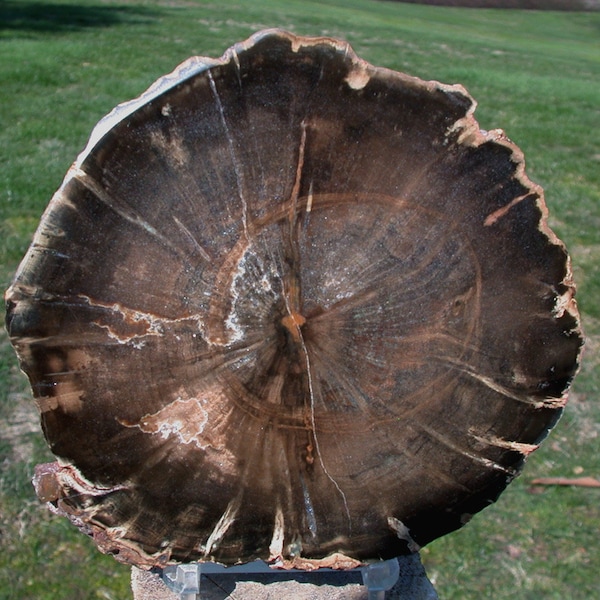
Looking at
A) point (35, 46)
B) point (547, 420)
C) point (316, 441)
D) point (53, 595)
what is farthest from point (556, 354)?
point (35, 46)

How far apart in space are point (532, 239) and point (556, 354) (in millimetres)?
296

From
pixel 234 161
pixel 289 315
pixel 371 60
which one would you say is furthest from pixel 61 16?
pixel 289 315

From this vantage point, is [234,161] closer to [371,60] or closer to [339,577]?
[339,577]

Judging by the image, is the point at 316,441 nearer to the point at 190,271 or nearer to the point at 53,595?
the point at 190,271

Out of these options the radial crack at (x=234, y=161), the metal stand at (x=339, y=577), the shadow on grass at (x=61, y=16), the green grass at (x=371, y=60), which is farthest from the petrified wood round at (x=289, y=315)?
the shadow on grass at (x=61, y=16)

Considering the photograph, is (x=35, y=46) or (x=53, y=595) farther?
(x=35, y=46)

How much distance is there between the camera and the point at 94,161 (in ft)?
6.07

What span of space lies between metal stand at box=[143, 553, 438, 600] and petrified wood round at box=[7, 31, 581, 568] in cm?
34

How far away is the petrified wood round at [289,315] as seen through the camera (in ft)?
6.24

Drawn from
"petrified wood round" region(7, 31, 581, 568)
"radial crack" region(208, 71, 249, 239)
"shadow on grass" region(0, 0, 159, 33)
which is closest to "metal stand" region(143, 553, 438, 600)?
"petrified wood round" region(7, 31, 581, 568)

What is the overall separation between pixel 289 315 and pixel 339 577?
101cm

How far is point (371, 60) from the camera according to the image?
9.64 meters

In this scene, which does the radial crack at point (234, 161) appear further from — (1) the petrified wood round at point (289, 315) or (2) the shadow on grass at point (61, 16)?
(2) the shadow on grass at point (61, 16)

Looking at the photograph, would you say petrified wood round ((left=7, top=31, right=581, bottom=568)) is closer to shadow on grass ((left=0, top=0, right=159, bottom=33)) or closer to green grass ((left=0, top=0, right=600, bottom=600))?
green grass ((left=0, top=0, right=600, bottom=600))
